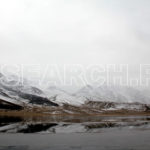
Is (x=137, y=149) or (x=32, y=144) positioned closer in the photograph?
(x=137, y=149)

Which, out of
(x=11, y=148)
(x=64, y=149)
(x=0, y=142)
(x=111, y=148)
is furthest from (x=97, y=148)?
(x=0, y=142)

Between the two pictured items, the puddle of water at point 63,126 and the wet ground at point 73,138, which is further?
the puddle of water at point 63,126

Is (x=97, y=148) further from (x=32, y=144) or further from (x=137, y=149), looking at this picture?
(x=32, y=144)

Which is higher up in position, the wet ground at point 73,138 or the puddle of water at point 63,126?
the wet ground at point 73,138

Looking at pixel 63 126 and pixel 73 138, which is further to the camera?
pixel 63 126

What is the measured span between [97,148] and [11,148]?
13.6m

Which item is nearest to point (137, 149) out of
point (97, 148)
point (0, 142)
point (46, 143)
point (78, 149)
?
point (97, 148)

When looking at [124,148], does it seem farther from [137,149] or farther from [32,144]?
[32,144]

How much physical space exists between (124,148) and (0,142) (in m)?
22.4

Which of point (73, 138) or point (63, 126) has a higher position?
point (73, 138)

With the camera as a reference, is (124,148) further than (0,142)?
No

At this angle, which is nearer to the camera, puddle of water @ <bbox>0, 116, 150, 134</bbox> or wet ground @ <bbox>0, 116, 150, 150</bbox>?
wet ground @ <bbox>0, 116, 150, 150</bbox>

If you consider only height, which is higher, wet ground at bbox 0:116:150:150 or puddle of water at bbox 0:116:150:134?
wet ground at bbox 0:116:150:150

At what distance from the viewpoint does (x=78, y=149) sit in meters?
39.9
